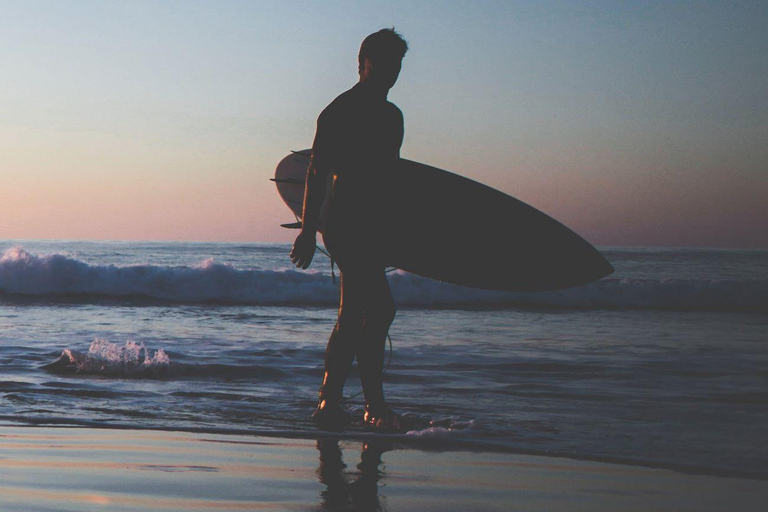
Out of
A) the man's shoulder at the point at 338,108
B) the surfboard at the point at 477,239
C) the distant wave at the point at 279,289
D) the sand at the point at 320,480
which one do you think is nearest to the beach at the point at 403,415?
the sand at the point at 320,480

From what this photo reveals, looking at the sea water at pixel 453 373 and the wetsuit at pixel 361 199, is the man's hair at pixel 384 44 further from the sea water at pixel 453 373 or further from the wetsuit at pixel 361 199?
the sea water at pixel 453 373

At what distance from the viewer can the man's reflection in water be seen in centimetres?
237

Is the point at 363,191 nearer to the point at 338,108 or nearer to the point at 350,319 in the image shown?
the point at 338,108

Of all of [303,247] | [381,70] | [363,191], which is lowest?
[303,247]

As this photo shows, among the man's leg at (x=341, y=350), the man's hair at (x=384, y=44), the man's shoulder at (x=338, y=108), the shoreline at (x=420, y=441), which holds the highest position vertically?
the man's hair at (x=384, y=44)

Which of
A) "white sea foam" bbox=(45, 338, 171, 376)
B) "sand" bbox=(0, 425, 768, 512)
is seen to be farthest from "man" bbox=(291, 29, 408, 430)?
"white sea foam" bbox=(45, 338, 171, 376)

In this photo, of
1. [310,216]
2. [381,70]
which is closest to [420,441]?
[310,216]

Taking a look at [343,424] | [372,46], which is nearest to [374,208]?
[372,46]

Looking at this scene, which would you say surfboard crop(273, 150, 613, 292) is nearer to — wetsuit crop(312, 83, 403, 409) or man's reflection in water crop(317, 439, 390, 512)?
wetsuit crop(312, 83, 403, 409)

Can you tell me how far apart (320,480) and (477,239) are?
7.17ft

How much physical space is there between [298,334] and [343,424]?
539cm

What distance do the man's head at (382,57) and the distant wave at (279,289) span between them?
36.2 ft

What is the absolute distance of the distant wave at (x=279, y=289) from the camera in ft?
50.8

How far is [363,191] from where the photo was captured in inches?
149
